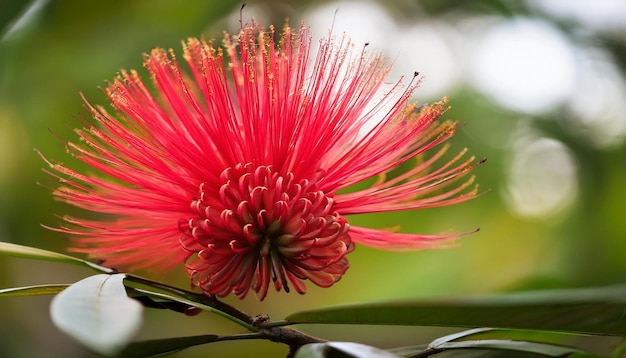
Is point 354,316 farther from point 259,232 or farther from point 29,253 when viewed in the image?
point 29,253

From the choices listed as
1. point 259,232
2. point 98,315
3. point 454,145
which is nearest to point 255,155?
point 259,232

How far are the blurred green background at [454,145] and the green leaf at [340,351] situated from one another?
138 cm

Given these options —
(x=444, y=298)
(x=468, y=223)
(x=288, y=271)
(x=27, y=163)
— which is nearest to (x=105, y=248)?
(x=288, y=271)

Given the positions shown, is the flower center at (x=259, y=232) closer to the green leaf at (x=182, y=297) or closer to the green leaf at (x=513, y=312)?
the green leaf at (x=182, y=297)

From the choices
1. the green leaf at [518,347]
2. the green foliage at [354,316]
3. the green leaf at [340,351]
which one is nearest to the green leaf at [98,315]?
the green foliage at [354,316]

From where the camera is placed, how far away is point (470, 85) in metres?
3.58

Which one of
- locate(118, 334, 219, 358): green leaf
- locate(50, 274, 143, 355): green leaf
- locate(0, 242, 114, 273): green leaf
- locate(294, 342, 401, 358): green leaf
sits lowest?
locate(294, 342, 401, 358): green leaf

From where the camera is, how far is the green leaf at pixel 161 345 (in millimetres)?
940

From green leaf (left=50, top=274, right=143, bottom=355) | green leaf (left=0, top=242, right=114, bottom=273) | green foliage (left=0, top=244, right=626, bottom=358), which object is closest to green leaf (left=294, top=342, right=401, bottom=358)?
green foliage (left=0, top=244, right=626, bottom=358)

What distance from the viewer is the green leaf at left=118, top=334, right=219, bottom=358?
3.08 feet

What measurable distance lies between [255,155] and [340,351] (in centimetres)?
47

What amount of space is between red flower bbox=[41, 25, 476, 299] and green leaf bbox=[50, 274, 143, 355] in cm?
33

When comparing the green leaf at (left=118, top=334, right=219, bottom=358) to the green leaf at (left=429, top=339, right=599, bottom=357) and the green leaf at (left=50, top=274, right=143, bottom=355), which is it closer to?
the green leaf at (left=50, top=274, right=143, bottom=355)

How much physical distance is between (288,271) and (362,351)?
41cm
